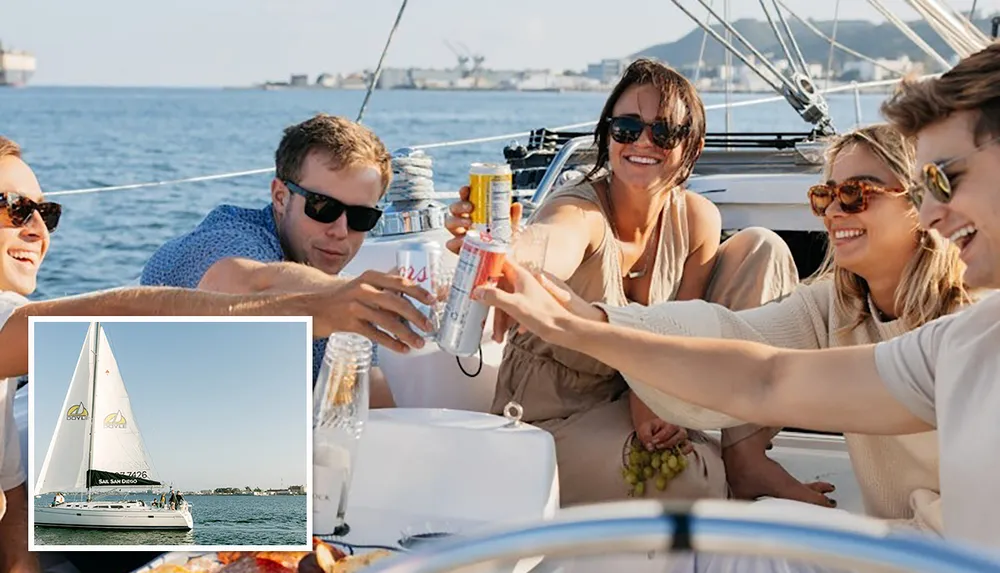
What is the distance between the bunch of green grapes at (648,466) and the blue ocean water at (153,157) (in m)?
0.85

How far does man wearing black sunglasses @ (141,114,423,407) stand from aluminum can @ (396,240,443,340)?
0.39 metres

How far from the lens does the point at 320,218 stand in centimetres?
253

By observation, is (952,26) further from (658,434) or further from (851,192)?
(658,434)

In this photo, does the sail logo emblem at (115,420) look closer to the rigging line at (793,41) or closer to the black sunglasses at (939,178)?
the black sunglasses at (939,178)

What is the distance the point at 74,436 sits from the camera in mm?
1663

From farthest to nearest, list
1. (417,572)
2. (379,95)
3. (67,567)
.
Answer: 1. (379,95)
2. (67,567)
3. (417,572)

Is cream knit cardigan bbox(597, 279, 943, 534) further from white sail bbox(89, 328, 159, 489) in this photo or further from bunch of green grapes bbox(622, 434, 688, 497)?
white sail bbox(89, 328, 159, 489)

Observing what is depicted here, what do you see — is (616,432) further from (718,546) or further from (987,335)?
(718,546)

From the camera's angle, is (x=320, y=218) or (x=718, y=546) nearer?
(x=718, y=546)

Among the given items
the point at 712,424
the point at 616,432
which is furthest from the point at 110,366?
the point at 616,432

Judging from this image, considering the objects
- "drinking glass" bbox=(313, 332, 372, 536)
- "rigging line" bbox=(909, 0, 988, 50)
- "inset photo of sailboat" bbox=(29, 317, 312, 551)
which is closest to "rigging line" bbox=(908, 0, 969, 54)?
"rigging line" bbox=(909, 0, 988, 50)

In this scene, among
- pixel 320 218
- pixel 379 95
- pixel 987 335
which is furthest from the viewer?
pixel 379 95

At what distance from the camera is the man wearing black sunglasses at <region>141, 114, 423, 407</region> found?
245cm

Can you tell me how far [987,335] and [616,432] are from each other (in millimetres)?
1121
